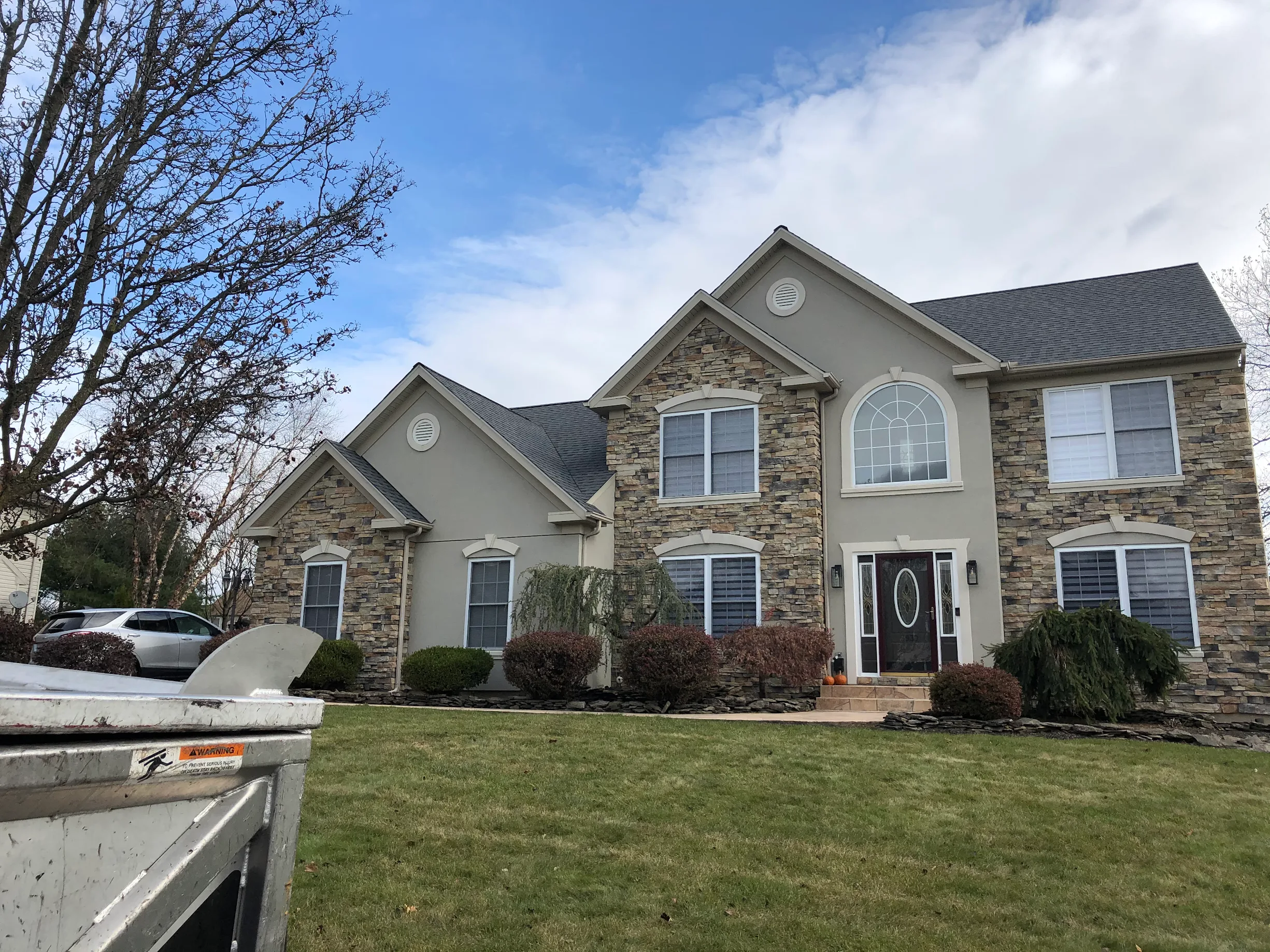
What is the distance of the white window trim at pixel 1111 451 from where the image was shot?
1502 centimetres

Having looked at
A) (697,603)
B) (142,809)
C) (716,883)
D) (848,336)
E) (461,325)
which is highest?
(461,325)

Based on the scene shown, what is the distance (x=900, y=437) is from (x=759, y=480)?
8.18 ft

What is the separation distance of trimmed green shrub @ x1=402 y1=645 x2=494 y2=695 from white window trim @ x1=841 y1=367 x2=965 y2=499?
6.80m

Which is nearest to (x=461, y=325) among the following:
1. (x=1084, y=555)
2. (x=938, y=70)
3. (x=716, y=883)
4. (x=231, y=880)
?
(x=938, y=70)

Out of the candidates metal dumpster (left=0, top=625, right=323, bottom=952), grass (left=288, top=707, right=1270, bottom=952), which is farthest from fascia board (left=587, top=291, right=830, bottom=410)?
metal dumpster (left=0, top=625, right=323, bottom=952)

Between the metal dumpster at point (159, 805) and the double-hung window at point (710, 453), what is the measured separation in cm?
1471

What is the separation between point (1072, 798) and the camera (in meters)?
8.13

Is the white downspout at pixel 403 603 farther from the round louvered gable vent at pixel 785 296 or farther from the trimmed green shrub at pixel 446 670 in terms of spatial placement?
the round louvered gable vent at pixel 785 296

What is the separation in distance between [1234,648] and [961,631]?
3.76 metres

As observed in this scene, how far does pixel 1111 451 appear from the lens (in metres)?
15.4

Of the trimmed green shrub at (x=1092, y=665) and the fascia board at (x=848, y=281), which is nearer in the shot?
the trimmed green shrub at (x=1092, y=665)

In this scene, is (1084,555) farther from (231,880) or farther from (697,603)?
(231,880)

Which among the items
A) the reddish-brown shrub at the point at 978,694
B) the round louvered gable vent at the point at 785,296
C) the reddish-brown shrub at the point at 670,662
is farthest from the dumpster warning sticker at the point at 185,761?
the round louvered gable vent at the point at 785,296

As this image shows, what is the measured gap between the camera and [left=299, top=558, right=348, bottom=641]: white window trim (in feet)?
58.5
